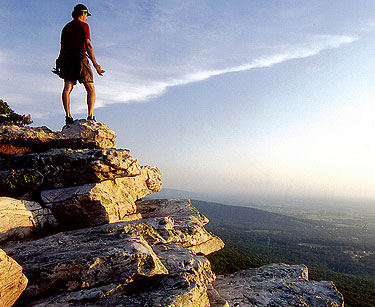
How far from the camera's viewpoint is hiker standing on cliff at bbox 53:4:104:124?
42.9ft

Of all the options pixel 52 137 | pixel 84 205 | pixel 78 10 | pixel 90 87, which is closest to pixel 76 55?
pixel 90 87

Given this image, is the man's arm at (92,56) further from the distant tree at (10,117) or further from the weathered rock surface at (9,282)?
the distant tree at (10,117)

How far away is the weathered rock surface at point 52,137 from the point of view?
1313 cm

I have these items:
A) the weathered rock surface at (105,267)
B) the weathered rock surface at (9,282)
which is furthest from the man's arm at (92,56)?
the weathered rock surface at (9,282)

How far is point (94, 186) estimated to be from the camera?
36.3ft

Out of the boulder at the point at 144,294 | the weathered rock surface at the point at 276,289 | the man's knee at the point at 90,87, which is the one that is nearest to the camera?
the boulder at the point at 144,294

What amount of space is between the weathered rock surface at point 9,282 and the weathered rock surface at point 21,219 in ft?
12.0

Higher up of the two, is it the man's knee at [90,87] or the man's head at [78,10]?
the man's head at [78,10]

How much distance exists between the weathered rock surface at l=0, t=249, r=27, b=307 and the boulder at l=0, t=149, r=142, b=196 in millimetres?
5937

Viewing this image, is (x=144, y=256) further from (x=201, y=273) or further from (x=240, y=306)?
(x=240, y=306)

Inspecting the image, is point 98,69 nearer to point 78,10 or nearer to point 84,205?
point 78,10

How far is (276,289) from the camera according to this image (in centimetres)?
1023

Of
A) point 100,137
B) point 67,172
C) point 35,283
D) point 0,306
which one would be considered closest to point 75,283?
point 35,283

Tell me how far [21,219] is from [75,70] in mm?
8275
